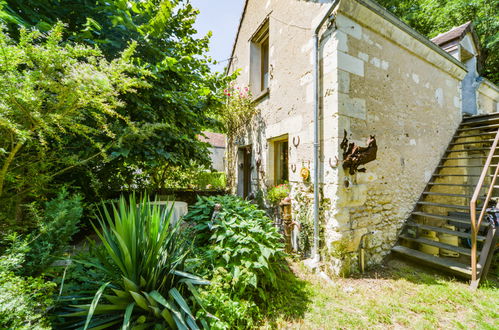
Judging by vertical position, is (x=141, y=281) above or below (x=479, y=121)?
below

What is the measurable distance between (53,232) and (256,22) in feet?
20.8

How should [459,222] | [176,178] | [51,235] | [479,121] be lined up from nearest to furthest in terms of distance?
1. [51,235]
2. [459,222]
3. [479,121]
4. [176,178]

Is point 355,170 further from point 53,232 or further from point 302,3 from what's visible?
point 53,232

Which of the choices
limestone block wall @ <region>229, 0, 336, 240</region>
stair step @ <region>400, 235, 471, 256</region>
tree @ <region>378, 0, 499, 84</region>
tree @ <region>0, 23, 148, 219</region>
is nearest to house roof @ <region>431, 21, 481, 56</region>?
tree @ <region>378, 0, 499, 84</region>

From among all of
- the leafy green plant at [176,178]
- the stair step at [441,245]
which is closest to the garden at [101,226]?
the leafy green plant at [176,178]

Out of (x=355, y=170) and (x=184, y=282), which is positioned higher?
(x=355, y=170)

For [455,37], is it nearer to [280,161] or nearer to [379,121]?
[379,121]

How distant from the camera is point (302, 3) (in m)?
3.98

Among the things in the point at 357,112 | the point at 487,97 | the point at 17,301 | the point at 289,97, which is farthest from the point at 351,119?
the point at 487,97

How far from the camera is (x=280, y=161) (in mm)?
4945

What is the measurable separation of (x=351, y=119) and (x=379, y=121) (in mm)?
755

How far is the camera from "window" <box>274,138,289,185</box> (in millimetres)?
4818

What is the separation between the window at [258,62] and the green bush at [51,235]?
15.6 feet

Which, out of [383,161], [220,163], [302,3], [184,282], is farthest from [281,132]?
[220,163]
